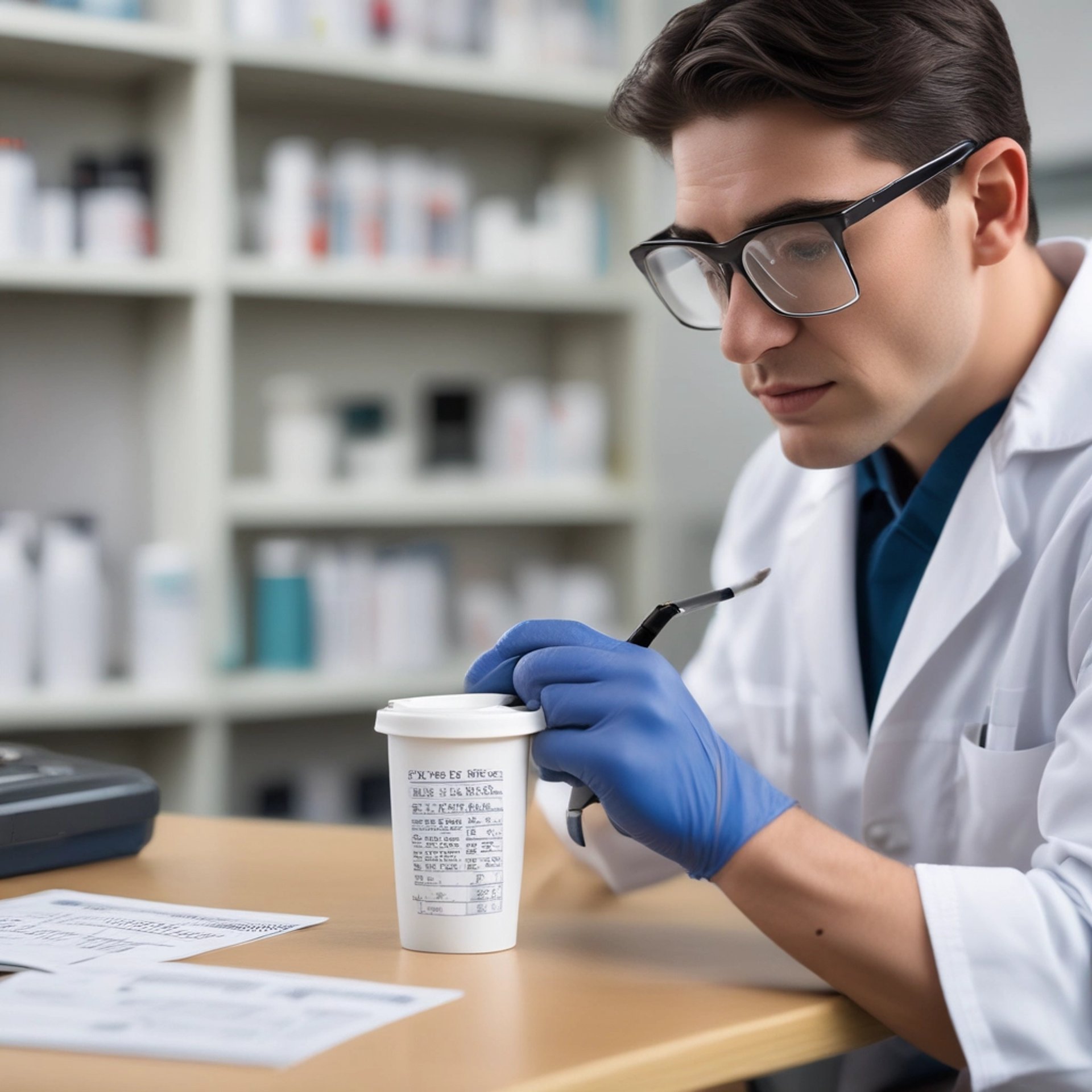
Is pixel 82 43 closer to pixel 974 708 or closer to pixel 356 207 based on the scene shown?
pixel 356 207

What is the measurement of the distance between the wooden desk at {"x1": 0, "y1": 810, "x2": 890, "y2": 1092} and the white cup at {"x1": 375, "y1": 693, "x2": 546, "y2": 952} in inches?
0.9

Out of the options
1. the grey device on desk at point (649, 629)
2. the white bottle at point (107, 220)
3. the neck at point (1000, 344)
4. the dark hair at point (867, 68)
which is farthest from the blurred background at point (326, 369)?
the grey device on desk at point (649, 629)

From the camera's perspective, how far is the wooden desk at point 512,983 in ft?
1.99

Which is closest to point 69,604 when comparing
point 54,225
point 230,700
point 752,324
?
point 230,700

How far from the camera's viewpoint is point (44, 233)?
7.30 ft

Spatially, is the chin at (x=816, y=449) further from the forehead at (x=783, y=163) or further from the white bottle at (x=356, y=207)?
the white bottle at (x=356, y=207)

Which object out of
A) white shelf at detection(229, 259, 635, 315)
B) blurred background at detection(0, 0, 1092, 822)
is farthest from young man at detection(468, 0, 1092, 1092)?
white shelf at detection(229, 259, 635, 315)

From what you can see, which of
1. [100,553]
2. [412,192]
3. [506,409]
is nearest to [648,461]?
[506,409]

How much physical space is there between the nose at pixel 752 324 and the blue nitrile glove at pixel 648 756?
306mm

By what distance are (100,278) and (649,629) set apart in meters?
1.64

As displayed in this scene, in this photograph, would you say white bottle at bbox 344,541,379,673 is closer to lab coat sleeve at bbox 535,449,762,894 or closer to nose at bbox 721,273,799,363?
lab coat sleeve at bbox 535,449,762,894

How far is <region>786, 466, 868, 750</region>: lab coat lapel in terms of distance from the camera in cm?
118

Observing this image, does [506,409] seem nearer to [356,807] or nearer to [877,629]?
[356,807]

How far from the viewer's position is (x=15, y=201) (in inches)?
85.5
